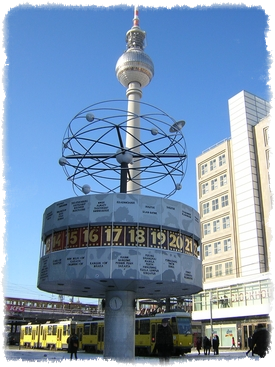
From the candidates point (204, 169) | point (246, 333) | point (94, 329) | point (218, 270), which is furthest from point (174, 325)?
point (204, 169)

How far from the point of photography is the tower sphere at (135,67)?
51844 millimetres

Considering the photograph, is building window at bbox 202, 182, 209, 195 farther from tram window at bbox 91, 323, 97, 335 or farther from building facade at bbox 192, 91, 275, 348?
tram window at bbox 91, 323, 97, 335

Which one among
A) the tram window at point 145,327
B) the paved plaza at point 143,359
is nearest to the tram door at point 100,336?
the tram window at point 145,327

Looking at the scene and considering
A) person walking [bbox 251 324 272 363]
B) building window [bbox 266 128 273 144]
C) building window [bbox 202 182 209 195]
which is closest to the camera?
person walking [bbox 251 324 272 363]

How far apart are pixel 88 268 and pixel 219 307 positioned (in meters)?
46.1

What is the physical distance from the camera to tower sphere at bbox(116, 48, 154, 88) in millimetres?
51844

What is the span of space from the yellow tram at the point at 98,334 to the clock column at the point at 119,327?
825 centimetres

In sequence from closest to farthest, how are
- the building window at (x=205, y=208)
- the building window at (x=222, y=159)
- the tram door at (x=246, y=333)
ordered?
the tram door at (x=246, y=333) → the building window at (x=222, y=159) → the building window at (x=205, y=208)

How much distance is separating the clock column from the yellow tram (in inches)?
325

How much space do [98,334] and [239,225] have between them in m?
29.9

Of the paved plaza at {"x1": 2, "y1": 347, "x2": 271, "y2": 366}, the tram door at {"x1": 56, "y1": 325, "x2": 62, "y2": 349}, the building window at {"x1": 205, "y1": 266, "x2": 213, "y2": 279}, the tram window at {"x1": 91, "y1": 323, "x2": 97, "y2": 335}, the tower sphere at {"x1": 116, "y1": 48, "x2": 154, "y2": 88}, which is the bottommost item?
the paved plaza at {"x1": 2, "y1": 347, "x2": 271, "y2": 366}

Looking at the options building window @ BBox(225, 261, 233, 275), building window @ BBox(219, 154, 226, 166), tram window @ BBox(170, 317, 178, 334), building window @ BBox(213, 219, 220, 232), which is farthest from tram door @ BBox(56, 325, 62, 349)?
building window @ BBox(219, 154, 226, 166)

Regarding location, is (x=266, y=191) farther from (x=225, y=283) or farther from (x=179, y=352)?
(x=179, y=352)

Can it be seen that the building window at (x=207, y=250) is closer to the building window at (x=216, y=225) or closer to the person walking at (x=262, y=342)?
the building window at (x=216, y=225)
